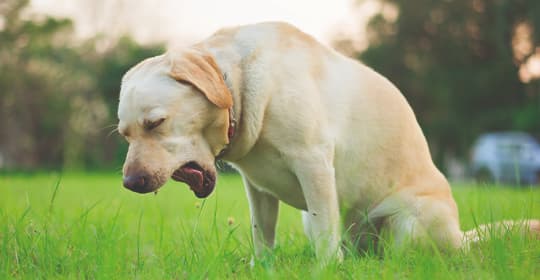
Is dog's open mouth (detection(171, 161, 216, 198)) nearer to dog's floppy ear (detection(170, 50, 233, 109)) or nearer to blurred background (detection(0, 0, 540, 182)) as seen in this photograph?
dog's floppy ear (detection(170, 50, 233, 109))

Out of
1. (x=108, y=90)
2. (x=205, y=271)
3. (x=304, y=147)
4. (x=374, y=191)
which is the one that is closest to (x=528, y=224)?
(x=374, y=191)

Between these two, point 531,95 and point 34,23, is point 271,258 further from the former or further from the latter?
point 531,95

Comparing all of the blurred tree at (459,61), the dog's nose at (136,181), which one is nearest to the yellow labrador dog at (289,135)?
the dog's nose at (136,181)

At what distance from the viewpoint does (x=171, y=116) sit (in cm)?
283

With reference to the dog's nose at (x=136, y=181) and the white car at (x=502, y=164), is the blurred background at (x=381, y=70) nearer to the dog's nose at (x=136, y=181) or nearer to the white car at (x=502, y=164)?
the white car at (x=502, y=164)

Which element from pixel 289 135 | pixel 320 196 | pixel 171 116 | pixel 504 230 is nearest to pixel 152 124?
pixel 171 116

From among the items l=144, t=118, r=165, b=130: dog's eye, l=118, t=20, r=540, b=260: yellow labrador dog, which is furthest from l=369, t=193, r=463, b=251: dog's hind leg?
l=144, t=118, r=165, b=130: dog's eye

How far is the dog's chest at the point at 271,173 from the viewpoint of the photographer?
3.18 metres

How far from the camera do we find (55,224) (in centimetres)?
374

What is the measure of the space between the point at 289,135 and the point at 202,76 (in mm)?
577

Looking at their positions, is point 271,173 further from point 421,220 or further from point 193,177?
point 421,220

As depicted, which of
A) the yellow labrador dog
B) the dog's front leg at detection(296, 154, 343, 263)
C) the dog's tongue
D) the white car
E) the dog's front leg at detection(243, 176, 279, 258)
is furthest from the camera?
the white car

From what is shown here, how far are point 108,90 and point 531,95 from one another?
2004 cm

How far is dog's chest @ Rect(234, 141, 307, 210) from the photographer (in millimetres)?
3176
